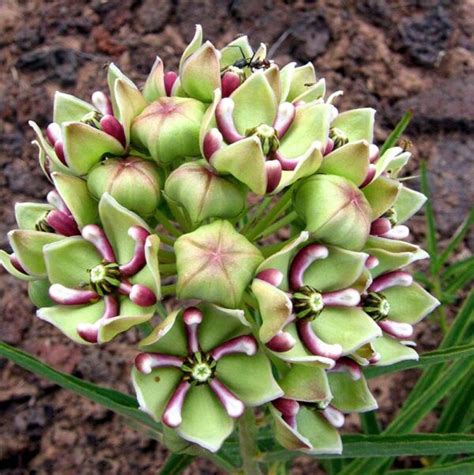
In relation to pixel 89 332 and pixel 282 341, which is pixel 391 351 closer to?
pixel 282 341

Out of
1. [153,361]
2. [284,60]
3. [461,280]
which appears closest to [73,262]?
[153,361]

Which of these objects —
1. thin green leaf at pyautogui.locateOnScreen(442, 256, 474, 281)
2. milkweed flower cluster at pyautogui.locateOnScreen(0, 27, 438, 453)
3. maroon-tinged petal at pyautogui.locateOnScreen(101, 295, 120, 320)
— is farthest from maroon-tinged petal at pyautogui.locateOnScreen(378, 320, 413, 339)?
thin green leaf at pyautogui.locateOnScreen(442, 256, 474, 281)

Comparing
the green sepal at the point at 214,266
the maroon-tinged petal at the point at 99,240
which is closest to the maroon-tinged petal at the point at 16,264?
the maroon-tinged petal at the point at 99,240

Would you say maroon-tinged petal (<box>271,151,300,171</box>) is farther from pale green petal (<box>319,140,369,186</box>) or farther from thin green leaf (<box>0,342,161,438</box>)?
thin green leaf (<box>0,342,161,438</box>)

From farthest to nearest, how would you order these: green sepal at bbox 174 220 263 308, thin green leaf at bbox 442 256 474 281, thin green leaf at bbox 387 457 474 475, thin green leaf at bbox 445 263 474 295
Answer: thin green leaf at bbox 442 256 474 281 < thin green leaf at bbox 445 263 474 295 < thin green leaf at bbox 387 457 474 475 < green sepal at bbox 174 220 263 308

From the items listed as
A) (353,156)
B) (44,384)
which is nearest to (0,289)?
(44,384)

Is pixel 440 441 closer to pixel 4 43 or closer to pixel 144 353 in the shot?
pixel 144 353
